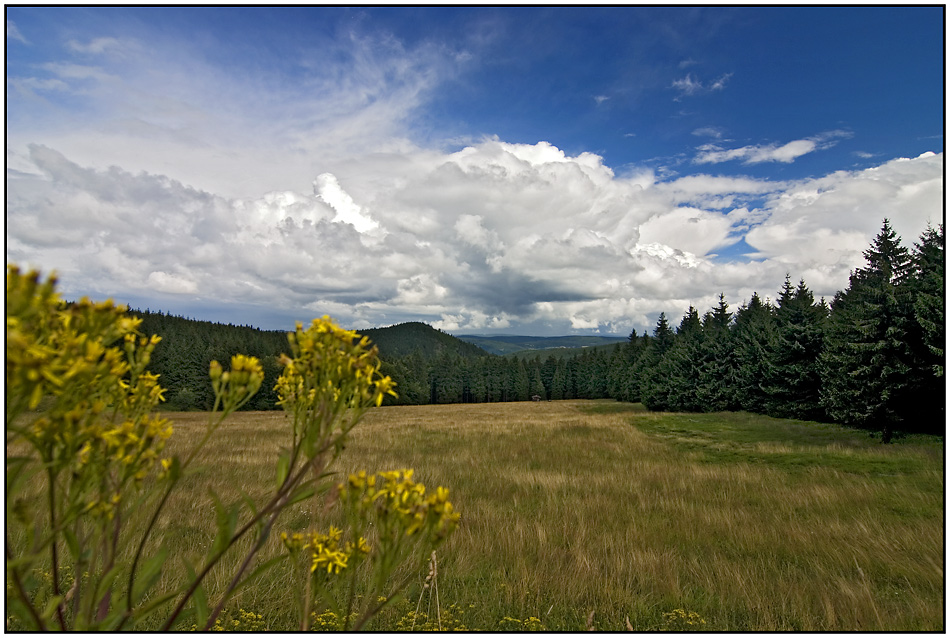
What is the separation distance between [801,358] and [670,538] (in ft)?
91.6

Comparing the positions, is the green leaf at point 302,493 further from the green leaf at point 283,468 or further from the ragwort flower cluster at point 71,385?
the ragwort flower cluster at point 71,385

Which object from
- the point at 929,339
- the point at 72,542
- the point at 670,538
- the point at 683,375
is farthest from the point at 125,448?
the point at 683,375

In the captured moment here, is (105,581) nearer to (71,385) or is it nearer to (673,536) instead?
(71,385)

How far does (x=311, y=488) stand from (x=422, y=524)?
1.40 feet

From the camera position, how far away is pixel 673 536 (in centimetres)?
621

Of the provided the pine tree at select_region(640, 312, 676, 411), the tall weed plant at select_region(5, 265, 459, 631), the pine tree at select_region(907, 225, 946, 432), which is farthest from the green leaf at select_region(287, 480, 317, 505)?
the pine tree at select_region(640, 312, 676, 411)

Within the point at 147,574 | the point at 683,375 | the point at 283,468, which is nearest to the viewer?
the point at 147,574

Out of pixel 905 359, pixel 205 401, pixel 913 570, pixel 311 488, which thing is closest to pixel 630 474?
pixel 913 570

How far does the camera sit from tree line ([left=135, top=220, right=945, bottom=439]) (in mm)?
15086

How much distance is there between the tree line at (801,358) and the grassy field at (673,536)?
3128mm

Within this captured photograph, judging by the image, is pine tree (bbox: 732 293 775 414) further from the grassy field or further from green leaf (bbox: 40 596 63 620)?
green leaf (bbox: 40 596 63 620)

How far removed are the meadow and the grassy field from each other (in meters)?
0.02

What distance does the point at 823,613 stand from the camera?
4000 millimetres

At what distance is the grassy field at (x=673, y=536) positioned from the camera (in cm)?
409
